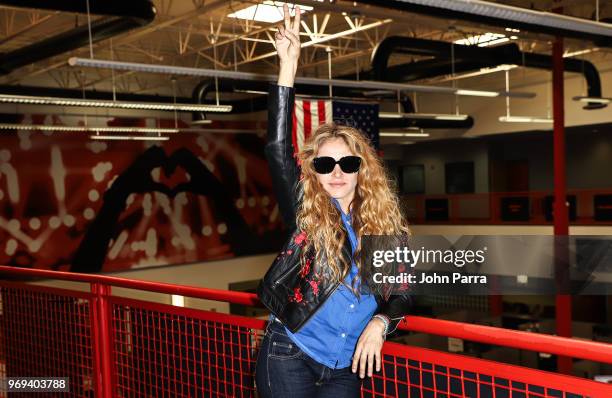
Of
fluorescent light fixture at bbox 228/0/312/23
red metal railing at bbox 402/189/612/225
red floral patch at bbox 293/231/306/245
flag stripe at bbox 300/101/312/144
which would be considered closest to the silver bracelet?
red floral patch at bbox 293/231/306/245

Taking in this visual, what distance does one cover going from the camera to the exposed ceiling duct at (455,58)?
1126cm

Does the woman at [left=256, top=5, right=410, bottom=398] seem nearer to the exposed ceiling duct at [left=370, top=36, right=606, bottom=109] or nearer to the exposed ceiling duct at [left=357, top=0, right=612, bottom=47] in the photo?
the exposed ceiling duct at [left=357, top=0, right=612, bottom=47]

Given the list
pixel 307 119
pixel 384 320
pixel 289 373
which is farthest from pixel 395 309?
pixel 307 119

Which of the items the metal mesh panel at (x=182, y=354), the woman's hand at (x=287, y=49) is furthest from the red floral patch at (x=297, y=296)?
the metal mesh panel at (x=182, y=354)

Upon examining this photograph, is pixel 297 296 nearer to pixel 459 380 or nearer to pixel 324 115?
pixel 459 380

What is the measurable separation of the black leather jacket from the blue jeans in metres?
0.08

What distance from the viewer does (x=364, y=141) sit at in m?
1.96

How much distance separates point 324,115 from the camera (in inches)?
367

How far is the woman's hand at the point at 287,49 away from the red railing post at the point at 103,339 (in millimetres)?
1929

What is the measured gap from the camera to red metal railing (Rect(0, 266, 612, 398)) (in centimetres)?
187

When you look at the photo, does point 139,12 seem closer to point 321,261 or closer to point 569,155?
point 321,261

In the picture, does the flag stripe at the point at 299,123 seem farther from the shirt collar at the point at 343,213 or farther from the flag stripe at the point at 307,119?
the shirt collar at the point at 343,213

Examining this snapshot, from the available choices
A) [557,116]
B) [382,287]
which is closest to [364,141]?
[382,287]

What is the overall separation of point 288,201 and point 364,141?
12.1 inches
